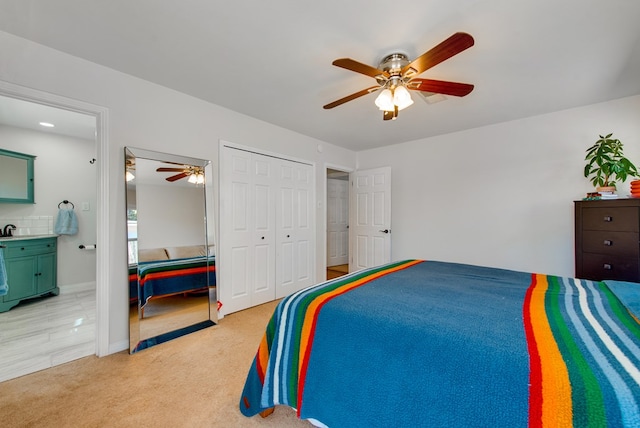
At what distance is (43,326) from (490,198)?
17.5 ft

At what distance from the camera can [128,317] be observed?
7.45 ft

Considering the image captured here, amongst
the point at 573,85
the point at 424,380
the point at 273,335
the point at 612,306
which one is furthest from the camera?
the point at 573,85

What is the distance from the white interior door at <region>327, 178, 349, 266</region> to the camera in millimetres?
6000

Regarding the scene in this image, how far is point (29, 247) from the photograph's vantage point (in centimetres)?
326

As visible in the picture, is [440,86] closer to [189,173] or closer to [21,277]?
[189,173]

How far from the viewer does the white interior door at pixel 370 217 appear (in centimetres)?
421

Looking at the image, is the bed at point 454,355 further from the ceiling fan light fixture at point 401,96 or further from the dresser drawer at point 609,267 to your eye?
the ceiling fan light fixture at point 401,96

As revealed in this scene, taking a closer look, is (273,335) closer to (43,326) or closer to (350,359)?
(350,359)

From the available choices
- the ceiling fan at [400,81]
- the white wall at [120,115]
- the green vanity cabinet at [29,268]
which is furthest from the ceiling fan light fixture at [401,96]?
the green vanity cabinet at [29,268]

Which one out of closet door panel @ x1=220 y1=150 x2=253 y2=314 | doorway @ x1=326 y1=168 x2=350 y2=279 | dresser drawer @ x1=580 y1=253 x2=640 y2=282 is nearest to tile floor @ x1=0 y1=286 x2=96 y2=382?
closet door panel @ x1=220 y1=150 x2=253 y2=314

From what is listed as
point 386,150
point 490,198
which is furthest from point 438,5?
point 386,150

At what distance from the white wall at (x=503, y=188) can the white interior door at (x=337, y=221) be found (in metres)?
1.91

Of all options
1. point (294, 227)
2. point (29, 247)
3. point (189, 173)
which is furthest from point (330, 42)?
point (29, 247)

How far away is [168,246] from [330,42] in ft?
7.68
